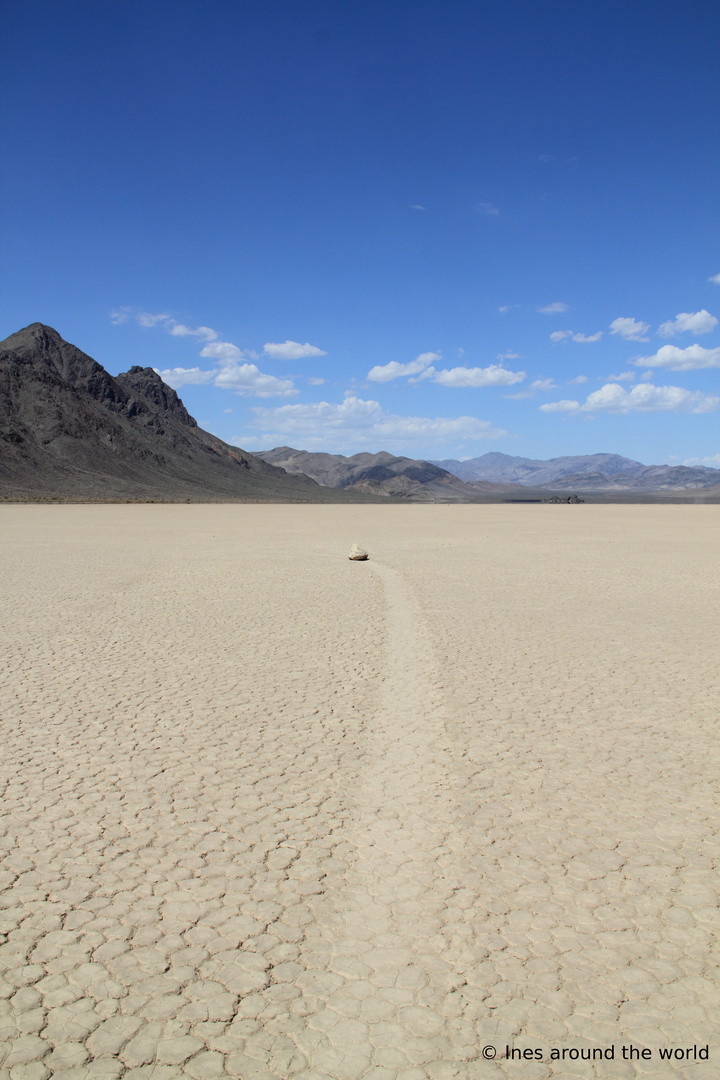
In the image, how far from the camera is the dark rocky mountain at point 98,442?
6956 cm

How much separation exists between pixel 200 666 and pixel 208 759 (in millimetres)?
2328

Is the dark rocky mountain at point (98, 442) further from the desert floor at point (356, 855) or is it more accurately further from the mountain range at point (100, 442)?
the desert floor at point (356, 855)

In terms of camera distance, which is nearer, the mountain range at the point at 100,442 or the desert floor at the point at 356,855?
the desert floor at the point at 356,855

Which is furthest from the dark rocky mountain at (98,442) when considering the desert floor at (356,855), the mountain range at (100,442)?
the desert floor at (356,855)

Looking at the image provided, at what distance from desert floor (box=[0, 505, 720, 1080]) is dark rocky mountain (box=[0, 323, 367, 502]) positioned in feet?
186

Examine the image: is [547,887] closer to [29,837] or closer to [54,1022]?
[54,1022]

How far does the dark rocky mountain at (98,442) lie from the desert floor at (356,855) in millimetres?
56834

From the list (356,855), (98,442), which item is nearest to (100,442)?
(98,442)

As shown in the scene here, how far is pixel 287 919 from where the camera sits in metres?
2.89

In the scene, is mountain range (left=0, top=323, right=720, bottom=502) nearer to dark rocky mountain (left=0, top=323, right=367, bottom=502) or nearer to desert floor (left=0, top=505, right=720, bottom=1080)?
dark rocky mountain (left=0, top=323, right=367, bottom=502)

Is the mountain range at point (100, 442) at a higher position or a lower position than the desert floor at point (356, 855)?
higher

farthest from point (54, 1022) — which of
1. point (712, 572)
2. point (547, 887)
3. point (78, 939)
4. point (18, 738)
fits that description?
point (712, 572)

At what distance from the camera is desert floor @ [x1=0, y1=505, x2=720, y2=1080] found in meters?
2.33

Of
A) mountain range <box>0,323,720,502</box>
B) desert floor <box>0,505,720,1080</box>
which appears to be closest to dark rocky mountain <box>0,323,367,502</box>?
mountain range <box>0,323,720,502</box>
